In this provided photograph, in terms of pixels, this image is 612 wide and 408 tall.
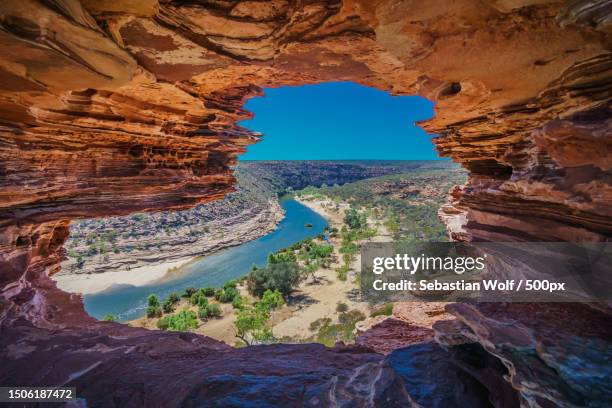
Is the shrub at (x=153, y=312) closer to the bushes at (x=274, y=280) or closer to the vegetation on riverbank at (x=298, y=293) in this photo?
the vegetation on riverbank at (x=298, y=293)

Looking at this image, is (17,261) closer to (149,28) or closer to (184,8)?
(149,28)

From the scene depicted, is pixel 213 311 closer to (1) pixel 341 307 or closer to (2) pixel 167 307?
(2) pixel 167 307

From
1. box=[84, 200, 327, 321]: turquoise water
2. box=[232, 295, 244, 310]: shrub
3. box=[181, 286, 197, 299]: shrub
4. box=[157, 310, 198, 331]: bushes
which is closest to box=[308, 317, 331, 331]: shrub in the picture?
box=[232, 295, 244, 310]: shrub

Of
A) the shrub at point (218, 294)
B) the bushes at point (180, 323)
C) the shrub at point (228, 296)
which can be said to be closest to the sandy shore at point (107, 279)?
the shrub at point (218, 294)

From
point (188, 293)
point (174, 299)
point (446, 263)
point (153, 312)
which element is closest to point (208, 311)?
point (174, 299)

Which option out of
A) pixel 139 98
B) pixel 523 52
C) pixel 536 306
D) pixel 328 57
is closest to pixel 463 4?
pixel 523 52

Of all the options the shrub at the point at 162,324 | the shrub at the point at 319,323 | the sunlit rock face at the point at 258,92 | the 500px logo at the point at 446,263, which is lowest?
the shrub at the point at 162,324
